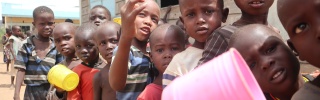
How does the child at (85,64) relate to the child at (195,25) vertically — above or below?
below

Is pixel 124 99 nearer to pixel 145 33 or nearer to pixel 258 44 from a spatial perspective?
pixel 145 33

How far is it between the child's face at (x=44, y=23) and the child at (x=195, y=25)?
2289 mm

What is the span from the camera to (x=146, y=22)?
6.32 ft

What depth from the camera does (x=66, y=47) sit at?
285 centimetres

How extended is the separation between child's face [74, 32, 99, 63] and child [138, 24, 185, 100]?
0.80 m

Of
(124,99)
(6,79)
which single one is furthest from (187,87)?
(6,79)

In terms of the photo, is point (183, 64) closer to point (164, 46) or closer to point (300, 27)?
point (164, 46)

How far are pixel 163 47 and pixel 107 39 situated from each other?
487 millimetres

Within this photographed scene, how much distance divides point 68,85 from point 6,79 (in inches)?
441

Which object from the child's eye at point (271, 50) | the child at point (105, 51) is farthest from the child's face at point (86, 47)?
the child's eye at point (271, 50)

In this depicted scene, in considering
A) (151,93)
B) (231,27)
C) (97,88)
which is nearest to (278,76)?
(231,27)

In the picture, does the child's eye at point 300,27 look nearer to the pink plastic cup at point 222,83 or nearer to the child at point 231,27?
the pink plastic cup at point 222,83

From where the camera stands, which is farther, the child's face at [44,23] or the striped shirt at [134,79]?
the child's face at [44,23]

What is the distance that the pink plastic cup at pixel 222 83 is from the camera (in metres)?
0.65
